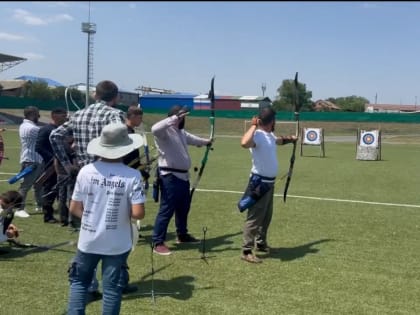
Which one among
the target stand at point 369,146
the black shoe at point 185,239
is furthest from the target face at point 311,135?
the black shoe at point 185,239

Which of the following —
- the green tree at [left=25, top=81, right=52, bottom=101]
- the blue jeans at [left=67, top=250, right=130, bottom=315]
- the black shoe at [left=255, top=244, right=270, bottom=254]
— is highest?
the green tree at [left=25, top=81, right=52, bottom=101]

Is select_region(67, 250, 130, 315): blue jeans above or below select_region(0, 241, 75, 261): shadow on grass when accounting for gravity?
above

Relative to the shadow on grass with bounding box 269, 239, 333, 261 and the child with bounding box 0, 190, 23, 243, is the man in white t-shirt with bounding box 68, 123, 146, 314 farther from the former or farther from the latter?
the shadow on grass with bounding box 269, 239, 333, 261

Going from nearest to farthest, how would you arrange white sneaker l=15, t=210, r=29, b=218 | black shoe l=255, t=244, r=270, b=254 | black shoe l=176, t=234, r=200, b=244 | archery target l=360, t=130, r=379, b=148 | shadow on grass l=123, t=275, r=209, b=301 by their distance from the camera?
1. shadow on grass l=123, t=275, r=209, b=301
2. black shoe l=255, t=244, r=270, b=254
3. black shoe l=176, t=234, r=200, b=244
4. white sneaker l=15, t=210, r=29, b=218
5. archery target l=360, t=130, r=379, b=148

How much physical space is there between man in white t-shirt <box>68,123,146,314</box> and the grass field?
0.94 metres

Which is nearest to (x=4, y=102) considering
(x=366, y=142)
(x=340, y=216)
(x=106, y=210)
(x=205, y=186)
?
(x=366, y=142)

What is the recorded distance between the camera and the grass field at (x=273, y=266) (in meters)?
4.57

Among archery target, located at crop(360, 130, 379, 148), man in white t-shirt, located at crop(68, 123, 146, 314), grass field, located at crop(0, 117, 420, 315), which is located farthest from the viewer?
archery target, located at crop(360, 130, 379, 148)

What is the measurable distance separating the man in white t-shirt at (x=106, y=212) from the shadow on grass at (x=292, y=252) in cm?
312

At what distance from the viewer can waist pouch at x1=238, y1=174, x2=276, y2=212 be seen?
5918 mm

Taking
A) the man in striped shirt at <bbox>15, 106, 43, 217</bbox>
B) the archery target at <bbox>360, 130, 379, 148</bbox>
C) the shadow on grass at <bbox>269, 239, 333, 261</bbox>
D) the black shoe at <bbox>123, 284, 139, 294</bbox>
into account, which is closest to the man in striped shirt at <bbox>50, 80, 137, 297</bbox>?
the black shoe at <bbox>123, 284, 139, 294</bbox>

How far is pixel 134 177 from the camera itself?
11.2 feet

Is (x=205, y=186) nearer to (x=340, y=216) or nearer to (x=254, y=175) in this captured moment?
(x=340, y=216)

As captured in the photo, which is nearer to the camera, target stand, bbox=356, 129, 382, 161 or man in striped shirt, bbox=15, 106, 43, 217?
man in striped shirt, bbox=15, 106, 43, 217
